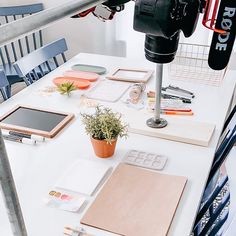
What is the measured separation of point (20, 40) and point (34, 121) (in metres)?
1.55

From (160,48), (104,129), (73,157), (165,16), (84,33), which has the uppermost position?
(165,16)

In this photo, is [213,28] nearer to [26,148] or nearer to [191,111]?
[191,111]

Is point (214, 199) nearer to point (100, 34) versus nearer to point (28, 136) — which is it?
point (28, 136)

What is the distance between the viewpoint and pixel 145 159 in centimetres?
108

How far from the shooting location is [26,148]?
1.17m

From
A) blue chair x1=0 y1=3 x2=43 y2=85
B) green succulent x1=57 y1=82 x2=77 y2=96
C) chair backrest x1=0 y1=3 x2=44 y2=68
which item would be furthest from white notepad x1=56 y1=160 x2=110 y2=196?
chair backrest x1=0 y1=3 x2=44 y2=68

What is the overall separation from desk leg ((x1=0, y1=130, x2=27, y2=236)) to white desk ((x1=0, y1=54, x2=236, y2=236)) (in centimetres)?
38

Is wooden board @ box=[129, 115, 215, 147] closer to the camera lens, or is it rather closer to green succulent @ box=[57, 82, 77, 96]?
the camera lens

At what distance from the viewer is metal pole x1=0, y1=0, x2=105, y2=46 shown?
373 millimetres

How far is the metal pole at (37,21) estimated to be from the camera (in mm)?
373

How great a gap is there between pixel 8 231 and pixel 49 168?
0.88 feet

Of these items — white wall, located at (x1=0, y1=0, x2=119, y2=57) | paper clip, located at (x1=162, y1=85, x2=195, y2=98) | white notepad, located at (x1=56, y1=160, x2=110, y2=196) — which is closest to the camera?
white notepad, located at (x1=56, y1=160, x2=110, y2=196)

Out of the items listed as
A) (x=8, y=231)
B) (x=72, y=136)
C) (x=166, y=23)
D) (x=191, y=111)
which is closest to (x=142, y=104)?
(x=191, y=111)

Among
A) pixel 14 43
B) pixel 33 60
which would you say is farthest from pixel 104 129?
pixel 14 43
